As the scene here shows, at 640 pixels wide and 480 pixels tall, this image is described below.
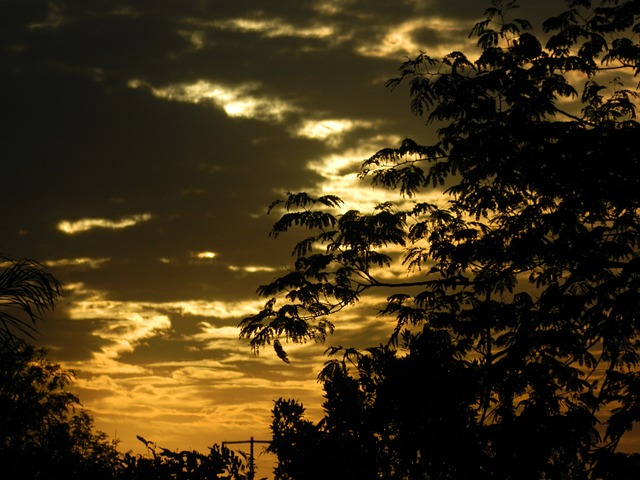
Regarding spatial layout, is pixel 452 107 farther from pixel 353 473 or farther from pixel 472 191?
pixel 353 473

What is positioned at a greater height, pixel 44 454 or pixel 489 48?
pixel 489 48

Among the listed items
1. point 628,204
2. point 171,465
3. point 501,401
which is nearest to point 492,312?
point 501,401

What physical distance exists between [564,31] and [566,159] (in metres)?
3.65

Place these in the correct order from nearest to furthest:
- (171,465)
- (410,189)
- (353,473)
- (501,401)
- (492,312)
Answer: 1. (171,465)
2. (353,473)
3. (501,401)
4. (492,312)
5. (410,189)

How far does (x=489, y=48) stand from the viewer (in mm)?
17969

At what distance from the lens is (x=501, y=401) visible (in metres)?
15.5

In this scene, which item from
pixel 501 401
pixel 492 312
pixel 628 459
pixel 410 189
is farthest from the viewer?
pixel 410 189

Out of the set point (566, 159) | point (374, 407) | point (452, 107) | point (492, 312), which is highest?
point (452, 107)

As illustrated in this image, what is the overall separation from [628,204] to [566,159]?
1561 millimetres

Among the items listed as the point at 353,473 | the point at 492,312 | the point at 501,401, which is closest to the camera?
the point at 353,473

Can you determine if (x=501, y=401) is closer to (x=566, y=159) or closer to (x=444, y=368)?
(x=444, y=368)

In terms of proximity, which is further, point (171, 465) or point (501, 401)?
point (501, 401)

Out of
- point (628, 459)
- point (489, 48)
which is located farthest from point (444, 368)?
point (489, 48)

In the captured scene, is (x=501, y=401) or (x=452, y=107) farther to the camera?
(x=452, y=107)
